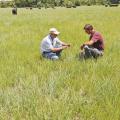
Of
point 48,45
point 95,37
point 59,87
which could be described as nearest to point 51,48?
point 48,45

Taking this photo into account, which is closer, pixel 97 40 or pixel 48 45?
pixel 97 40

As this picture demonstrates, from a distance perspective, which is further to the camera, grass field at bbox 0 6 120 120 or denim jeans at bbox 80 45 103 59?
denim jeans at bbox 80 45 103 59

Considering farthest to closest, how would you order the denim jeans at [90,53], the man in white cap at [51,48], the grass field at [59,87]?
the man in white cap at [51,48] < the denim jeans at [90,53] < the grass field at [59,87]

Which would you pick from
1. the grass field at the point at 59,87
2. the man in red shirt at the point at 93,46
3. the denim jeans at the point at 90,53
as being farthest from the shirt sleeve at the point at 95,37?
the grass field at the point at 59,87

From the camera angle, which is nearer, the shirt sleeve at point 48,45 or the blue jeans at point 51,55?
the blue jeans at point 51,55

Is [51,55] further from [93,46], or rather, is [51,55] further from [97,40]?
[97,40]

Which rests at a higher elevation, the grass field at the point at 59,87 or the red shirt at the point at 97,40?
the red shirt at the point at 97,40

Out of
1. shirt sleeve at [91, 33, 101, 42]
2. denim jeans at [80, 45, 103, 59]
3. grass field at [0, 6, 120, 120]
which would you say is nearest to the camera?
grass field at [0, 6, 120, 120]

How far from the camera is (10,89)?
22.7ft

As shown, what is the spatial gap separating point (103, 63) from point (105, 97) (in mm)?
3038

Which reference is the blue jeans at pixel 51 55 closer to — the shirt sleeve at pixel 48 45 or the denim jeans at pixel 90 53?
the shirt sleeve at pixel 48 45

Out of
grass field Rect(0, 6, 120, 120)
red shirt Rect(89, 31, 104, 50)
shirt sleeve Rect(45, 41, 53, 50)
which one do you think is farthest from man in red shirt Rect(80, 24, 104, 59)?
shirt sleeve Rect(45, 41, 53, 50)

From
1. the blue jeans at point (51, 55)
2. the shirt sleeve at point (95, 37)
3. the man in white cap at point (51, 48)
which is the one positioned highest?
the shirt sleeve at point (95, 37)

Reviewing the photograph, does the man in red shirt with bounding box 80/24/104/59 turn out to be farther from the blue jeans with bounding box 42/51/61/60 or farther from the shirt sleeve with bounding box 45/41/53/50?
the shirt sleeve with bounding box 45/41/53/50
